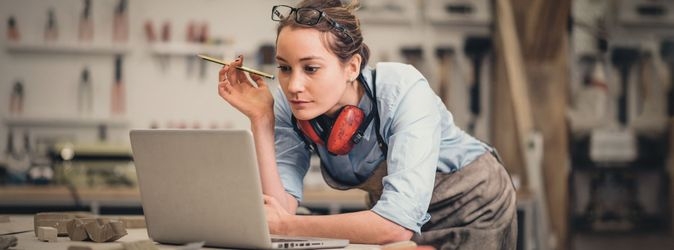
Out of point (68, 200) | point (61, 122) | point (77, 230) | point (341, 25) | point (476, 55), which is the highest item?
point (341, 25)

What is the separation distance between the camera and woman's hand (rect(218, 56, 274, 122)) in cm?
228

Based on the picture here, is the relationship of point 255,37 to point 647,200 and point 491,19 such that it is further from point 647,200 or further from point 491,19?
point 647,200

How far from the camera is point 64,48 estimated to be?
601 centimetres

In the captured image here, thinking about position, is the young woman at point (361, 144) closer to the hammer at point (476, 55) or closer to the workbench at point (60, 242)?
the workbench at point (60, 242)

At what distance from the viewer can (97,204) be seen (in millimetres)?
5055

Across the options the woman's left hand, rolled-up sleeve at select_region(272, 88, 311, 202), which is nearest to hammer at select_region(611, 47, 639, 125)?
rolled-up sleeve at select_region(272, 88, 311, 202)

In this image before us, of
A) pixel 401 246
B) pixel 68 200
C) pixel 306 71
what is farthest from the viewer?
pixel 68 200

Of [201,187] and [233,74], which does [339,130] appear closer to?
[233,74]

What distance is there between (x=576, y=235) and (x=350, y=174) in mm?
5262

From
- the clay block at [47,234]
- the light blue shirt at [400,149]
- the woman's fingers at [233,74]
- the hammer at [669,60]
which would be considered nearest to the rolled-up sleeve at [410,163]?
the light blue shirt at [400,149]

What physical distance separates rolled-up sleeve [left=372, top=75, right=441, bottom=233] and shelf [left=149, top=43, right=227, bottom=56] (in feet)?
12.9

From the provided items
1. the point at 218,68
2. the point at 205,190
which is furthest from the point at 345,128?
the point at 218,68

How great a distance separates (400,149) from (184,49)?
4.09 metres

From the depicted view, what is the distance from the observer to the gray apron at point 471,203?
8.05 feet
